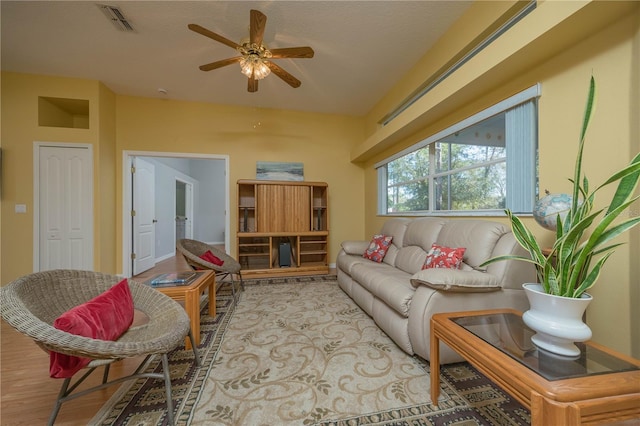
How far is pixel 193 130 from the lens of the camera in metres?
4.09

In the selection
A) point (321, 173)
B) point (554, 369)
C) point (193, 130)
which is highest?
point (193, 130)

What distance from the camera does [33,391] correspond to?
140cm

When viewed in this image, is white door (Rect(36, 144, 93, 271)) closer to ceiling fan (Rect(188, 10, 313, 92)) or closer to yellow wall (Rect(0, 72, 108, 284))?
yellow wall (Rect(0, 72, 108, 284))

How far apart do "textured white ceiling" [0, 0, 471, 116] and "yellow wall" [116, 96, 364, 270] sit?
0.39 meters

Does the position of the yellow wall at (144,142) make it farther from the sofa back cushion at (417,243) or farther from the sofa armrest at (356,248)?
the sofa back cushion at (417,243)

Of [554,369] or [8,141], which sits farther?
[8,141]

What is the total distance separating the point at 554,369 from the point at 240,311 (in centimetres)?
240

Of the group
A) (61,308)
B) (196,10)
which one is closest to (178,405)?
(61,308)

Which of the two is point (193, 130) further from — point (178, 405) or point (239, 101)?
point (178, 405)

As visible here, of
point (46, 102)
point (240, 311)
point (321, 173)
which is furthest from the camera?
point (321, 173)

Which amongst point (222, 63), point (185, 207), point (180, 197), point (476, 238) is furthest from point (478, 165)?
point (180, 197)

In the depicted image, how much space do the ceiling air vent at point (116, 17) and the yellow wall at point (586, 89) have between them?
322cm

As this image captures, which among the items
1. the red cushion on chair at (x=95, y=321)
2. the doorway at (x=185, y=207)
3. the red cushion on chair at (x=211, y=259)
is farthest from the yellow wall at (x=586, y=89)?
the doorway at (x=185, y=207)

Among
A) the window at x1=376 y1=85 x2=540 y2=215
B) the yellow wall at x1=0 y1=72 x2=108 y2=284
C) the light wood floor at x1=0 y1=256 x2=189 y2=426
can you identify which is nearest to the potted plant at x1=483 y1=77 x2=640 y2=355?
the window at x1=376 y1=85 x2=540 y2=215
